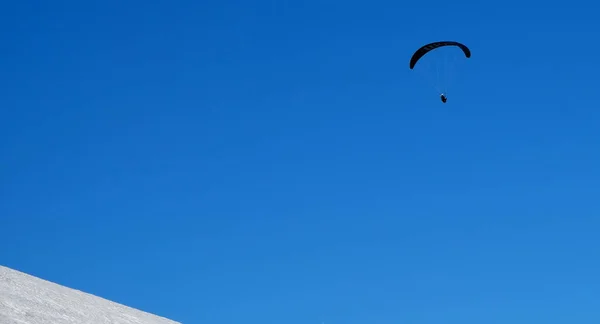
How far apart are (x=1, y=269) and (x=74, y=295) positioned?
124 inches

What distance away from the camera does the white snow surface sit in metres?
28.8

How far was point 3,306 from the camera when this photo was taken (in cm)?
2834

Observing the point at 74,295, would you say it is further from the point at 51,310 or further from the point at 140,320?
the point at 51,310

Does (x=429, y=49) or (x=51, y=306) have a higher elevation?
(x=429, y=49)

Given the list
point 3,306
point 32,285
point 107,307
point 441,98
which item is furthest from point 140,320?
point 441,98

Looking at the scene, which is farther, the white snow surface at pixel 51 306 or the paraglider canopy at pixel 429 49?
the paraglider canopy at pixel 429 49

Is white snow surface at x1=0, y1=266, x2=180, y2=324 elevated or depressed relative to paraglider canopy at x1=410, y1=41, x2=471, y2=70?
depressed

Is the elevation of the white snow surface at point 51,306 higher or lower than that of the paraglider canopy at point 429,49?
lower

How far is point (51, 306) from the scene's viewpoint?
31672 mm

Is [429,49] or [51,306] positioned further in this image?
[429,49]

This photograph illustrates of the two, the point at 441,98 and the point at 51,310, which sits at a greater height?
the point at 441,98

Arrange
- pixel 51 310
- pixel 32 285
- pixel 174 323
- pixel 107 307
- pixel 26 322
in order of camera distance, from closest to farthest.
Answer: pixel 26 322 < pixel 51 310 < pixel 32 285 < pixel 107 307 < pixel 174 323

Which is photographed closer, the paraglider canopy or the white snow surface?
the white snow surface

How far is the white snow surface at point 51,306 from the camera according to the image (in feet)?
94.6
